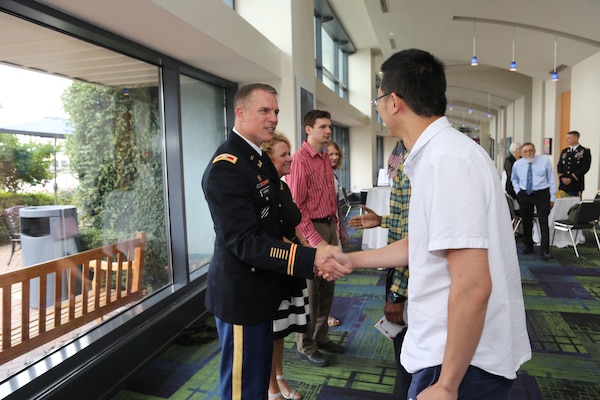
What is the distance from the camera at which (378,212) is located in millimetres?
6102

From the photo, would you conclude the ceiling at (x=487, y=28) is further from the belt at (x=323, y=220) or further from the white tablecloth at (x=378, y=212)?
the belt at (x=323, y=220)

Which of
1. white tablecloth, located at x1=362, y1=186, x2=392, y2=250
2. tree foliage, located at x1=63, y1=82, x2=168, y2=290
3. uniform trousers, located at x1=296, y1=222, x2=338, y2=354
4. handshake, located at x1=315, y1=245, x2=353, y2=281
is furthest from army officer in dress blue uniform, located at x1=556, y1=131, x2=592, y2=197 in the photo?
handshake, located at x1=315, y1=245, x2=353, y2=281

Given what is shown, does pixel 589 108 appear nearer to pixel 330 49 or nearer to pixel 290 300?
pixel 330 49

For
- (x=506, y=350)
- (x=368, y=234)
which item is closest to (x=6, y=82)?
(x=506, y=350)

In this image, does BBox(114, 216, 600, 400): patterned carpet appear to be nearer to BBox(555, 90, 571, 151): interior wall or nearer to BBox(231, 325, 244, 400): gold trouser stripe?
BBox(231, 325, 244, 400): gold trouser stripe

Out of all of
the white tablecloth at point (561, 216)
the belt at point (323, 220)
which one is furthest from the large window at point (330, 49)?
the belt at point (323, 220)

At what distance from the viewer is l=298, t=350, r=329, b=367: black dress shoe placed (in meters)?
2.88

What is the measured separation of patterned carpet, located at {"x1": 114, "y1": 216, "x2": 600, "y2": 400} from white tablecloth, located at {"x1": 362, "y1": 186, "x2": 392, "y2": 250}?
1.65 metres

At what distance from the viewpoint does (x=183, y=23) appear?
2.75 meters

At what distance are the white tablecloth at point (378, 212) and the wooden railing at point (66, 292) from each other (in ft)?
11.2

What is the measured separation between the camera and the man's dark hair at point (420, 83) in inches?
42.9

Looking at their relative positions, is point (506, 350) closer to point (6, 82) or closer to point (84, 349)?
point (84, 349)

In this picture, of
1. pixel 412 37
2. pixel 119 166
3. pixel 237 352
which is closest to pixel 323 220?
pixel 237 352

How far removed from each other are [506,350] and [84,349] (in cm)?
237
